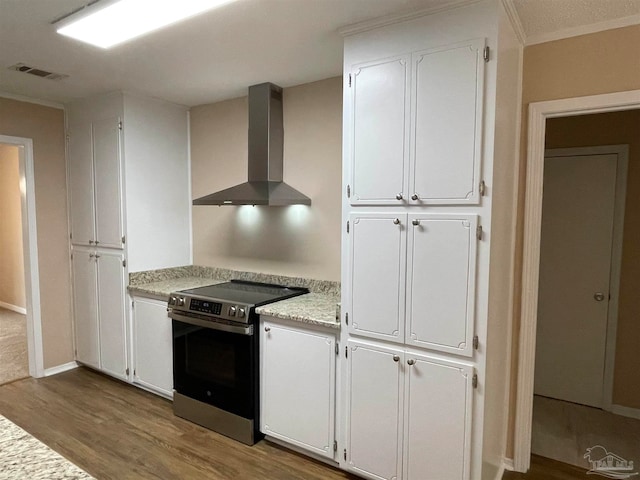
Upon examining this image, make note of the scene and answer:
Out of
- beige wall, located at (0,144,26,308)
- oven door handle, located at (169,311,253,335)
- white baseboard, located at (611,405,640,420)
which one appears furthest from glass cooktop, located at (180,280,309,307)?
beige wall, located at (0,144,26,308)

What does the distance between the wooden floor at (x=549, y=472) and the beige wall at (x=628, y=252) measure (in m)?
1.06

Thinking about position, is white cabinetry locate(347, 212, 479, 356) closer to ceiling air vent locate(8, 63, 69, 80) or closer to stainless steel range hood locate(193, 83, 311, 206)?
stainless steel range hood locate(193, 83, 311, 206)

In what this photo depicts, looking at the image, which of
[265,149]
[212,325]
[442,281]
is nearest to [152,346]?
[212,325]

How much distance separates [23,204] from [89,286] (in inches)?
36.5

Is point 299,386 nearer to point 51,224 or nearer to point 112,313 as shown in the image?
point 112,313

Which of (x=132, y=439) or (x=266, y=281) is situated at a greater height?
(x=266, y=281)

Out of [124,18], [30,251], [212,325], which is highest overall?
[124,18]

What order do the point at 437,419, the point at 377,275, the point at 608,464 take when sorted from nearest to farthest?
the point at 437,419
the point at 377,275
the point at 608,464

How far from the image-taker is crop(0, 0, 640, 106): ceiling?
1.95 metres

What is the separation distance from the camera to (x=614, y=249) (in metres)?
3.16

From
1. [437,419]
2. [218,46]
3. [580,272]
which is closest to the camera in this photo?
[437,419]

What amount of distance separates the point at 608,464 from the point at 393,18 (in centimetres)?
292

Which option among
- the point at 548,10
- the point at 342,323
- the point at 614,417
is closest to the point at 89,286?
the point at 342,323

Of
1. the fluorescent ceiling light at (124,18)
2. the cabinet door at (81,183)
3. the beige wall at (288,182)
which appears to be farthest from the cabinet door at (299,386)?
the cabinet door at (81,183)
